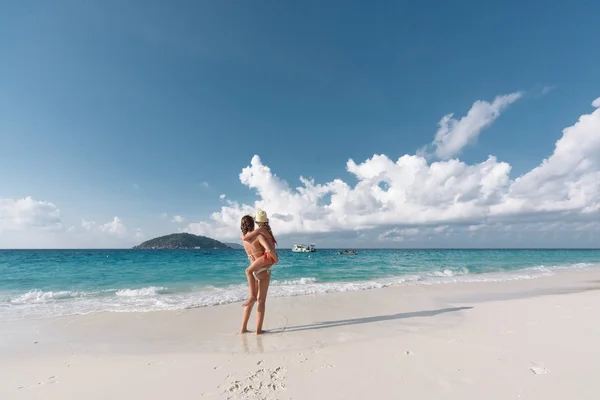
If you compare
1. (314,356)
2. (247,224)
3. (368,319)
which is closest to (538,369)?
(314,356)

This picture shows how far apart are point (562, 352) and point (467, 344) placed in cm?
141

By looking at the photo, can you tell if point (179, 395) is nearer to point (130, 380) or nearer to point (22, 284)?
point (130, 380)

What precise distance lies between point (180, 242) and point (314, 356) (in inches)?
6529

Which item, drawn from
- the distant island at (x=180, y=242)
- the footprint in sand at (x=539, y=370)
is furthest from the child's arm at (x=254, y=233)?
the distant island at (x=180, y=242)

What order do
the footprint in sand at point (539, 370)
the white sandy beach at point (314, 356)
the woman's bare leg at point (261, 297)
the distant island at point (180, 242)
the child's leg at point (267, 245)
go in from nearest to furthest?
the white sandy beach at point (314, 356) < the footprint in sand at point (539, 370) < the child's leg at point (267, 245) < the woman's bare leg at point (261, 297) < the distant island at point (180, 242)

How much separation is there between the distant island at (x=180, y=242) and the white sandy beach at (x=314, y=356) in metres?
157

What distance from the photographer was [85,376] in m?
4.45

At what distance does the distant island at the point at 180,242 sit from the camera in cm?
15612

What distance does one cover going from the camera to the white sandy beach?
3854mm

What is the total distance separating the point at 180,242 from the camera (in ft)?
511

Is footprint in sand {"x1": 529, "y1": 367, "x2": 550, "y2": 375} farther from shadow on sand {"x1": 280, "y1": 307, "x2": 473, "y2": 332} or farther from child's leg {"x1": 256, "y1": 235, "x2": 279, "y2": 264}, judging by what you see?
child's leg {"x1": 256, "y1": 235, "x2": 279, "y2": 264}

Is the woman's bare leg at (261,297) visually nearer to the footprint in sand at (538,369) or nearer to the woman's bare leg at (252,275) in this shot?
the woman's bare leg at (252,275)

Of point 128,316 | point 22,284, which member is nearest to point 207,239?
point 22,284

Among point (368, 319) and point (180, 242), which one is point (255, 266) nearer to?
point (368, 319)
